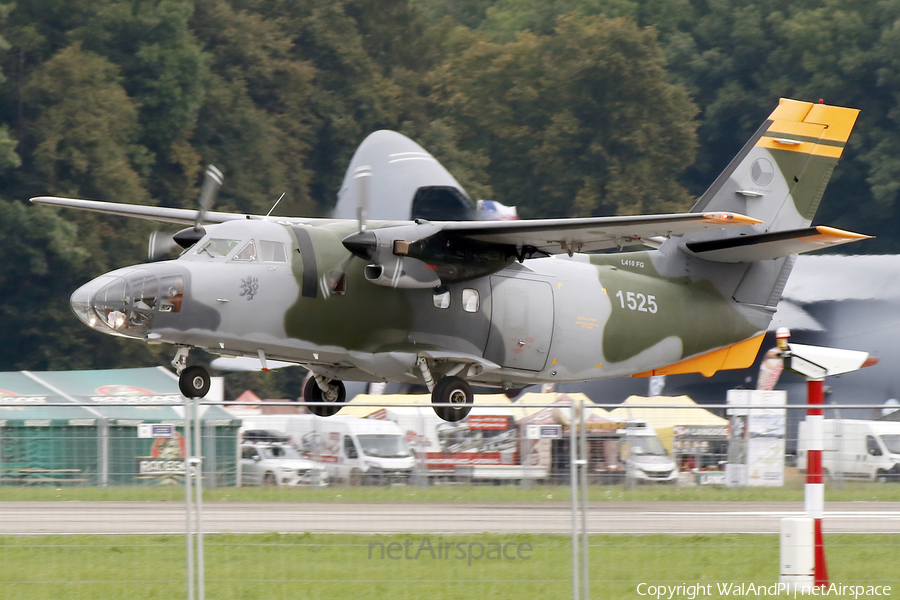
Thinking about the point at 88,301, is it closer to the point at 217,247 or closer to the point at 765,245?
the point at 217,247

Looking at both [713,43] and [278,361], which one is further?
[713,43]

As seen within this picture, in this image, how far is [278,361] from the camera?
18.2m

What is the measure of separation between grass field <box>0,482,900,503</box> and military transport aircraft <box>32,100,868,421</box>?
222 inches

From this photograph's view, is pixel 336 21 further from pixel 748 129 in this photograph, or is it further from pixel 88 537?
pixel 88 537

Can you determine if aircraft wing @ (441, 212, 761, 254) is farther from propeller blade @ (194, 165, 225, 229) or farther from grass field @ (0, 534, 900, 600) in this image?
grass field @ (0, 534, 900, 600)

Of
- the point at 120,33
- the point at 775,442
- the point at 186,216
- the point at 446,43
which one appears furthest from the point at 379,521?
the point at 446,43

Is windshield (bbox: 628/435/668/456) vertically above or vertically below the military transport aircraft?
below

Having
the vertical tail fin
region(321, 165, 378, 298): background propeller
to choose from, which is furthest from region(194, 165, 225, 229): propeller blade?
the vertical tail fin

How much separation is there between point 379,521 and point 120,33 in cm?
4527

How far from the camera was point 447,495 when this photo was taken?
9.87 meters

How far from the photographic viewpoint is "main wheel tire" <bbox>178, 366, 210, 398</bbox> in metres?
16.6

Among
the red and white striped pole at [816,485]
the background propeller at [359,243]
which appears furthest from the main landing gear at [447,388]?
the red and white striped pole at [816,485]

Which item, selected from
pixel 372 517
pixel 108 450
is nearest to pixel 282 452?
pixel 372 517

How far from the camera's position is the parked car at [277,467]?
996 cm
